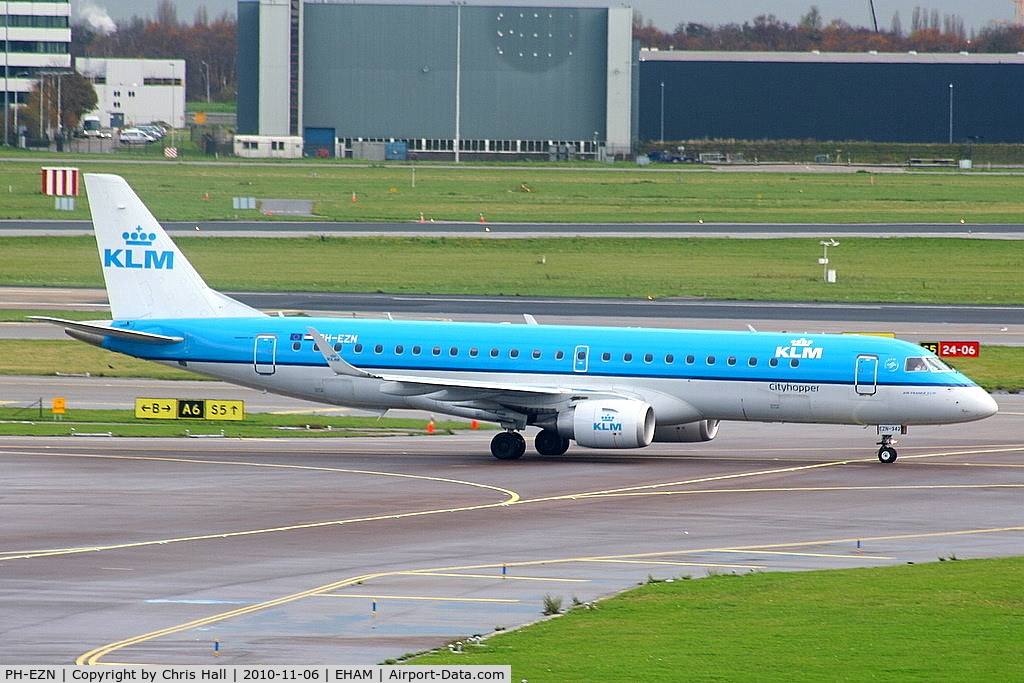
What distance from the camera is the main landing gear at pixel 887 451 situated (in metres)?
40.6

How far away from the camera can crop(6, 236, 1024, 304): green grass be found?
82.4 meters

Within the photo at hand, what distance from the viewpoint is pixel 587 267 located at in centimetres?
9188

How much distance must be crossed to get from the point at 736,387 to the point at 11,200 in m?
Answer: 95.5

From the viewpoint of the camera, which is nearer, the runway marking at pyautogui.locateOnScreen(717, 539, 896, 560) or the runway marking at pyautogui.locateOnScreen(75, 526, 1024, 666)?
the runway marking at pyautogui.locateOnScreen(75, 526, 1024, 666)

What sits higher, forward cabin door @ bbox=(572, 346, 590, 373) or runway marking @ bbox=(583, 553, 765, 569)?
forward cabin door @ bbox=(572, 346, 590, 373)

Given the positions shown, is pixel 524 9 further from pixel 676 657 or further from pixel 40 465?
pixel 676 657

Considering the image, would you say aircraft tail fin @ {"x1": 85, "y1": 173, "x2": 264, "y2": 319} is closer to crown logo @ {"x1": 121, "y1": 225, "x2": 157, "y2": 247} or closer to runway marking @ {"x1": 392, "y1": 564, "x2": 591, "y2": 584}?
crown logo @ {"x1": 121, "y1": 225, "x2": 157, "y2": 247}

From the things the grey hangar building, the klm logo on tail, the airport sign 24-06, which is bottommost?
the airport sign 24-06

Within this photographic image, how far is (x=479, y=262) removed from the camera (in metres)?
93.7

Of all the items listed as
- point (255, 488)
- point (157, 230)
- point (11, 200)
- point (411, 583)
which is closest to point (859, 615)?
point (411, 583)

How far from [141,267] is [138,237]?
1.06 metres

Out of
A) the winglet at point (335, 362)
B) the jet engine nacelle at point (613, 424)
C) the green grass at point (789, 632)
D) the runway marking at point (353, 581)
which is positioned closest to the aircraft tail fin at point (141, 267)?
the winglet at point (335, 362)

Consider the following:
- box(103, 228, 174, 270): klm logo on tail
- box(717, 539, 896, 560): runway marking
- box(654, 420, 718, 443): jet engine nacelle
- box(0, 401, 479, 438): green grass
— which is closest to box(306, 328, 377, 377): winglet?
box(0, 401, 479, 438): green grass

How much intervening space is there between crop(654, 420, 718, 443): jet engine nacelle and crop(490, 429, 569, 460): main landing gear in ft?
9.55
